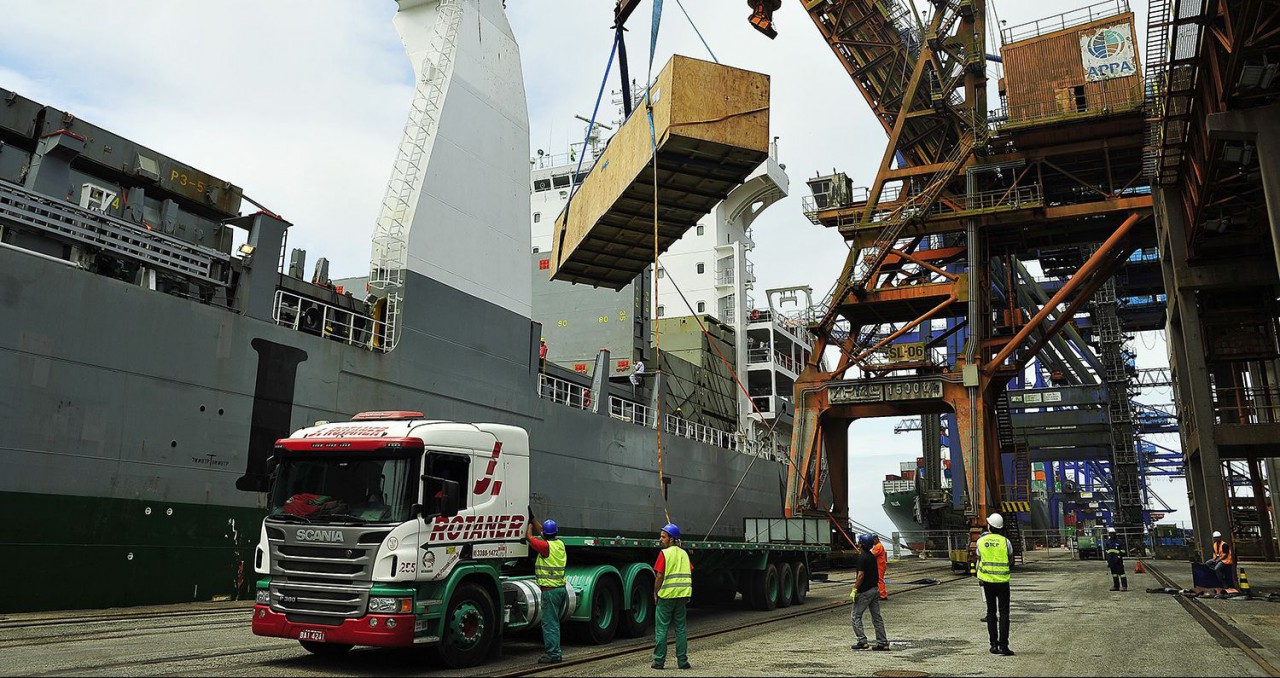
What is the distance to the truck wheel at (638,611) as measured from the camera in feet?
37.3

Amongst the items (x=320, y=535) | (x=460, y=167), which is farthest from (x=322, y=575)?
(x=460, y=167)

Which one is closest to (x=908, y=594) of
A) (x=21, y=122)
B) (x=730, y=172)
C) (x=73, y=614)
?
(x=730, y=172)

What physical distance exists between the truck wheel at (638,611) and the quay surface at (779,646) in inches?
19.3

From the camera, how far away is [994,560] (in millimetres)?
9344

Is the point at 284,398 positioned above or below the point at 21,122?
below

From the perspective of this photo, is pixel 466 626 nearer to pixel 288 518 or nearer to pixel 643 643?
pixel 288 518

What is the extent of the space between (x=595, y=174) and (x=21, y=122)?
979cm

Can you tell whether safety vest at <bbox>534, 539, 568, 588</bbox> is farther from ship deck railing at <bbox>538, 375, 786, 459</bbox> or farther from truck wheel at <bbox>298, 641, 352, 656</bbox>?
ship deck railing at <bbox>538, 375, 786, 459</bbox>

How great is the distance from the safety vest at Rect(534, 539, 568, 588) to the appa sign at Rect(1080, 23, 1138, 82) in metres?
24.6

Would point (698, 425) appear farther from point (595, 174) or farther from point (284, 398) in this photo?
point (284, 398)

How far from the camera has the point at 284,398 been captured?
15.4 meters

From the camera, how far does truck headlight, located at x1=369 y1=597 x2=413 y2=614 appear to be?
7824 millimetres

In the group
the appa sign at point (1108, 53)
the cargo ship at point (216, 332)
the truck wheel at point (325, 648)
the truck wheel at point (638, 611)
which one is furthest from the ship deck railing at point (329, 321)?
the appa sign at point (1108, 53)

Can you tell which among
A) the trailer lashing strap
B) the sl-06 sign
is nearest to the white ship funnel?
the trailer lashing strap
